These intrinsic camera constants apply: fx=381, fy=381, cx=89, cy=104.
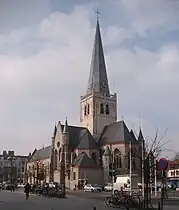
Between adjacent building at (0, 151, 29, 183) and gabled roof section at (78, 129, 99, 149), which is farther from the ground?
gabled roof section at (78, 129, 99, 149)

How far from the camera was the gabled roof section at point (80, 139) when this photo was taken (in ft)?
323

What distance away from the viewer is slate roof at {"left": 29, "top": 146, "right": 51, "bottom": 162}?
122769 mm

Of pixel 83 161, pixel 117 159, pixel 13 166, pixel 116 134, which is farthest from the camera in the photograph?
pixel 13 166

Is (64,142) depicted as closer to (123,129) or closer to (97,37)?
(123,129)

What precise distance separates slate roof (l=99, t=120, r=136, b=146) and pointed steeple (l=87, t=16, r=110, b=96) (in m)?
12.2

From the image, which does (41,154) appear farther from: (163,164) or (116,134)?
(163,164)

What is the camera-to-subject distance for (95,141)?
4031 inches

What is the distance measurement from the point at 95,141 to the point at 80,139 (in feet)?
14.3

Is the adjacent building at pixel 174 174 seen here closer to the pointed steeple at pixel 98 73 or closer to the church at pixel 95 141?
the church at pixel 95 141

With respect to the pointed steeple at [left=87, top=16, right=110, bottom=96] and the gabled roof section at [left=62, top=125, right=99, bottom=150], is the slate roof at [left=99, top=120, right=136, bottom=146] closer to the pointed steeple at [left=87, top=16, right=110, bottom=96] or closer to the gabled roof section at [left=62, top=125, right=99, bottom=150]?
the gabled roof section at [left=62, top=125, right=99, bottom=150]

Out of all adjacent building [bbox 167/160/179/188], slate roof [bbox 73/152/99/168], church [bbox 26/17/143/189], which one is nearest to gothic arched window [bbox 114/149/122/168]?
church [bbox 26/17/143/189]

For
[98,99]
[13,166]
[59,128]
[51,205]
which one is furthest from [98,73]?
[51,205]

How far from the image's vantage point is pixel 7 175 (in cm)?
15075

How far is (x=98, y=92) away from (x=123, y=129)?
16106mm
